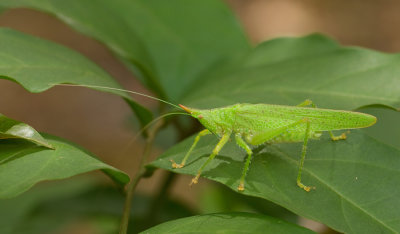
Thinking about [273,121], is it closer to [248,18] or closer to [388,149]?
[388,149]

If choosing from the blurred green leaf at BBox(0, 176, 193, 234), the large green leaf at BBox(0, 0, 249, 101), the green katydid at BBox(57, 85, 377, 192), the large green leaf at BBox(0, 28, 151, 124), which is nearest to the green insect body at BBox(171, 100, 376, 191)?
the green katydid at BBox(57, 85, 377, 192)

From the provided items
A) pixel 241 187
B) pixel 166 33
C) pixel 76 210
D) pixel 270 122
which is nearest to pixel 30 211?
pixel 76 210

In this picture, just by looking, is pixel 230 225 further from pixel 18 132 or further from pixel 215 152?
pixel 18 132

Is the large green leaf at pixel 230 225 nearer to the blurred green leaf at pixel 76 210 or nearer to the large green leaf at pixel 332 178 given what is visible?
the large green leaf at pixel 332 178

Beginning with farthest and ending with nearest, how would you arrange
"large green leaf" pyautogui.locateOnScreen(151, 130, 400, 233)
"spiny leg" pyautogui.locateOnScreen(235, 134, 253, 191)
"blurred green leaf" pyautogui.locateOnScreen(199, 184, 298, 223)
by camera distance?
"blurred green leaf" pyautogui.locateOnScreen(199, 184, 298, 223), "spiny leg" pyautogui.locateOnScreen(235, 134, 253, 191), "large green leaf" pyautogui.locateOnScreen(151, 130, 400, 233)

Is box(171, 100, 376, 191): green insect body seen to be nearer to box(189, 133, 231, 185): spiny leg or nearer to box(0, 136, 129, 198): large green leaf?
box(189, 133, 231, 185): spiny leg

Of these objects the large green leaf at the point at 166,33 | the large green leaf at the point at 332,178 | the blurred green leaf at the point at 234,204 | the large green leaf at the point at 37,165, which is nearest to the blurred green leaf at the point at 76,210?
the blurred green leaf at the point at 234,204

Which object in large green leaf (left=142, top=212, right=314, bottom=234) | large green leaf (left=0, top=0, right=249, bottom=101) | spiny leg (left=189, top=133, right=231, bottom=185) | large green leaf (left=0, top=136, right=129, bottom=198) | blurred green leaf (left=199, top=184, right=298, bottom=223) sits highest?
large green leaf (left=0, top=0, right=249, bottom=101)
